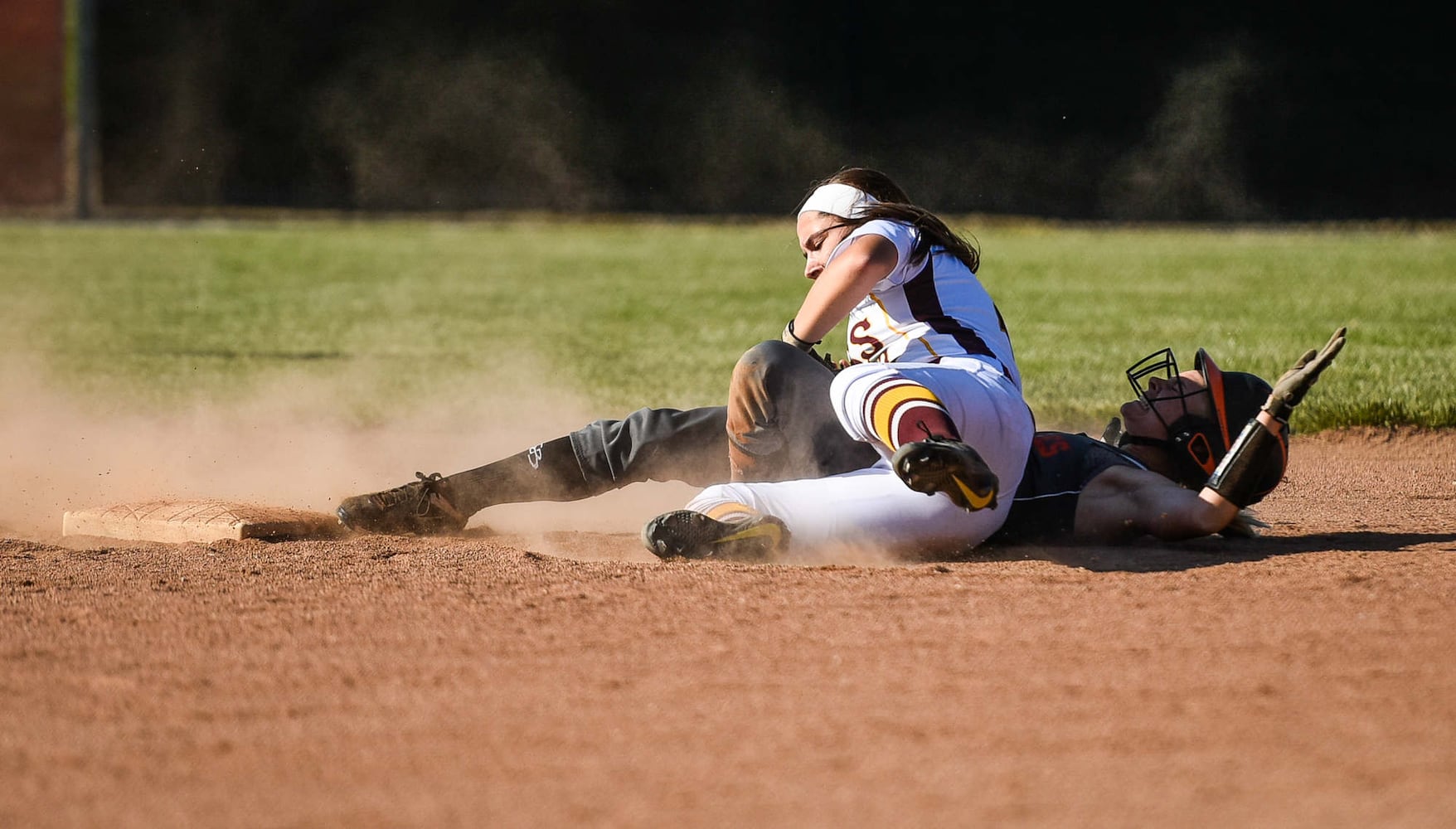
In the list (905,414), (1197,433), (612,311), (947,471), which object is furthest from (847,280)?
(612,311)

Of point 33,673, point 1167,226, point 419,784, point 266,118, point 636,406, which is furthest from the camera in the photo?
point 266,118

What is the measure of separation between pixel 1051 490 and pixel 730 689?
1.50m

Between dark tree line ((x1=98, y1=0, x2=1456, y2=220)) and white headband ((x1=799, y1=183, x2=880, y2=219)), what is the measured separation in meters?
14.4

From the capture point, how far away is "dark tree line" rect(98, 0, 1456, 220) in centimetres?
1786

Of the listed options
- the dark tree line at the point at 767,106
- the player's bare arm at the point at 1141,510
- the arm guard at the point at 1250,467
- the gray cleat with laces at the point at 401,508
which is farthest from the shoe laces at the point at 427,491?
the dark tree line at the point at 767,106

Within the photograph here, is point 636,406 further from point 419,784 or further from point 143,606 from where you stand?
point 419,784

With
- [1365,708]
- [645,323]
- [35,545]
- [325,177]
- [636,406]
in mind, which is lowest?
[1365,708]

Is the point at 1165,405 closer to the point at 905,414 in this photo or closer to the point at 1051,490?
the point at 1051,490

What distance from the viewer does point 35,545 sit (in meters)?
3.92

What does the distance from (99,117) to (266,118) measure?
2.16 meters

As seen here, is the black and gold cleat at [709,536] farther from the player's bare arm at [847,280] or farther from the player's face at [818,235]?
the player's face at [818,235]

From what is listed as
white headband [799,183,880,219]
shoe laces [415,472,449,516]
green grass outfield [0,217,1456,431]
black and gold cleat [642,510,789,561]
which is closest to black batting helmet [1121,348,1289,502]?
white headband [799,183,880,219]

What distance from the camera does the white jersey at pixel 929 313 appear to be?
3.66 metres

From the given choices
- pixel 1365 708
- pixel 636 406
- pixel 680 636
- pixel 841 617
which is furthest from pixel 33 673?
pixel 636 406
